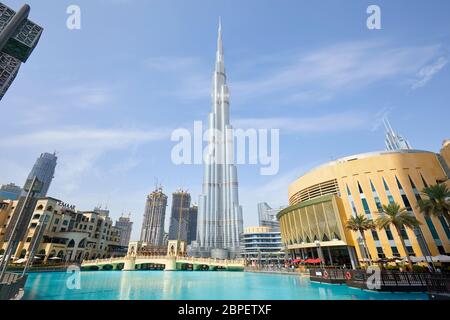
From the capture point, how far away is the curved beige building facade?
40.8 meters

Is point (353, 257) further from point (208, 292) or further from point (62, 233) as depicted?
point (62, 233)

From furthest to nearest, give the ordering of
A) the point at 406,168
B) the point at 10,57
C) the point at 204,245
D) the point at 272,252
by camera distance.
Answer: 1. the point at 204,245
2. the point at 272,252
3. the point at 406,168
4. the point at 10,57

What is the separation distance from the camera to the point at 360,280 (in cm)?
2322

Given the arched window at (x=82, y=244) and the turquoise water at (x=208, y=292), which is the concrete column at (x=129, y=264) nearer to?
the arched window at (x=82, y=244)

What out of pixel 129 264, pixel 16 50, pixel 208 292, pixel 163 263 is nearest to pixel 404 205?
pixel 208 292

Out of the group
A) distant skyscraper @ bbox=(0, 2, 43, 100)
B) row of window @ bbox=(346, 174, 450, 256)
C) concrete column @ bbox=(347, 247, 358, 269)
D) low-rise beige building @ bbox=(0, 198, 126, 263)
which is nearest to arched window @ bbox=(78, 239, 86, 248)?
low-rise beige building @ bbox=(0, 198, 126, 263)

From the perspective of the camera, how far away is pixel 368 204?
46.3m

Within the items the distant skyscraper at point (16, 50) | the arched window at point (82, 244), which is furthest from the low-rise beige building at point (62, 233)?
the distant skyscraper at point (16, 50)

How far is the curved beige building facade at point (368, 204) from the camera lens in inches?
1606
